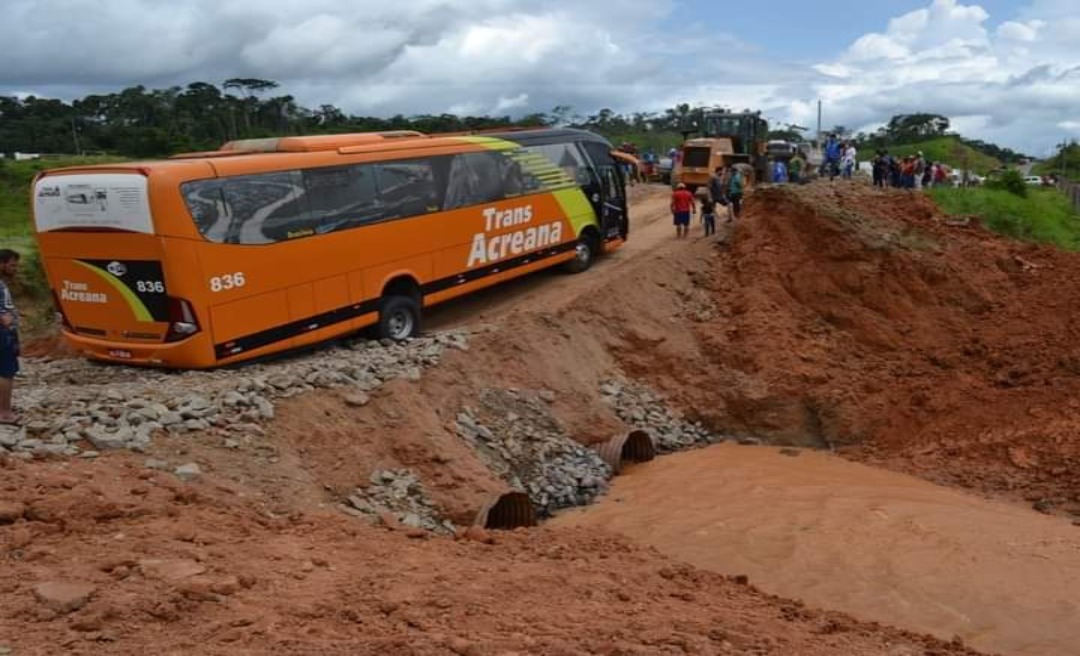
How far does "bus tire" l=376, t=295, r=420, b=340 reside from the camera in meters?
12.8

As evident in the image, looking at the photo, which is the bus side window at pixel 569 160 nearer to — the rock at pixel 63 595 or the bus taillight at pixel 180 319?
the bus taillight at pixel 180 319

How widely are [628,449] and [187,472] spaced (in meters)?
7.22

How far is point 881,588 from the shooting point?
30.5 feet

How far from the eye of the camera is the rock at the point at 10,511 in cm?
633

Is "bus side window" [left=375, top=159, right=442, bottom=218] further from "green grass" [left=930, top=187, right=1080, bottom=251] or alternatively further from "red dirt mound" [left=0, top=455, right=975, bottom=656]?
"green grass" [left=930, top=187, right=1080, bottom=251]

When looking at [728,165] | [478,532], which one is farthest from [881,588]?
[728,165]

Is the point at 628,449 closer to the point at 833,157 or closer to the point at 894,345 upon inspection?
the point at 894,345

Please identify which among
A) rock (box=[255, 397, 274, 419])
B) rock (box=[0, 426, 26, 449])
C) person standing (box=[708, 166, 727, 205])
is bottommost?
rock (box=[255, 397, 274, 419])

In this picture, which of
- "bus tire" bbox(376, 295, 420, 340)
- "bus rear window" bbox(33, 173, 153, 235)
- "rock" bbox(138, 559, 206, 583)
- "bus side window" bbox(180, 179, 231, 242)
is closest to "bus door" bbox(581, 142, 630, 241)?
"bus tire" bbox(376, 295, 420, 340)

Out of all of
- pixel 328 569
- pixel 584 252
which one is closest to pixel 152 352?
pixel 328 569

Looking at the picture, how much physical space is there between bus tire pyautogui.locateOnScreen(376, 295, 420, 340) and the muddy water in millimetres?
3716

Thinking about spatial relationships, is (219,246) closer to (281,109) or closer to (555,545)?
(555,545)

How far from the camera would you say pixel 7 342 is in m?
8.27

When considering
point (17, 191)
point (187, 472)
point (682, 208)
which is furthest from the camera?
point (17, 191)
